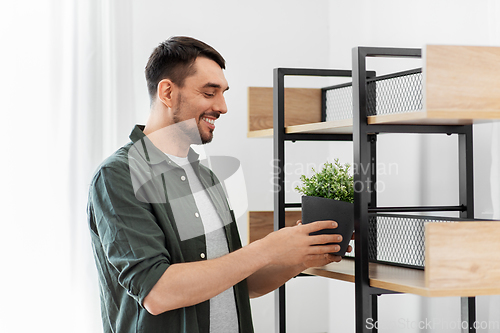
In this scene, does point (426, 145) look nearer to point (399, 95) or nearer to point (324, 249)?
point (399, 95)

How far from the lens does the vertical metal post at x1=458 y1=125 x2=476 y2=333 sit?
121 centimetres

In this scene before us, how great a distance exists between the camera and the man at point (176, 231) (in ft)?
3.22

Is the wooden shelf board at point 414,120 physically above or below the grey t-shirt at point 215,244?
above

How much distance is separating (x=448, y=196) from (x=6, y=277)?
1.39 meters

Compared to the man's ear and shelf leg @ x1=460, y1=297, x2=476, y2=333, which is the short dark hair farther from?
shelf leg @ x1=460, y1=297, x2=476, y2=333

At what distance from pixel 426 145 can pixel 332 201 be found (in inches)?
20.6

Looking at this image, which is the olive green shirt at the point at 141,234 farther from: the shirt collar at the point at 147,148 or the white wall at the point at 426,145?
the white wall at the point at 426,145

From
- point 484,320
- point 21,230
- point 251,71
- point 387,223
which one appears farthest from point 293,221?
point 21,230

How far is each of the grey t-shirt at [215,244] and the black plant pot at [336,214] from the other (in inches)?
8.7

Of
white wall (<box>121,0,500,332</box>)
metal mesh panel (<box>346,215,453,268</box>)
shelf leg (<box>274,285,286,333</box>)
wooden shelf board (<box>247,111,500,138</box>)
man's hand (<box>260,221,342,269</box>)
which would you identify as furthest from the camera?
white wall (<box>121,0,500,332</box>)

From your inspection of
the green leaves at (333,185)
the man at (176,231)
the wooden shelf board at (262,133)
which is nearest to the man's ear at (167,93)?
the man at (176,231)

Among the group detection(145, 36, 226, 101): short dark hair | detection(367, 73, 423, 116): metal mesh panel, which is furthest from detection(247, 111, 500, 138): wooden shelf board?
detection(145, 36, 226, 101): short dark hair

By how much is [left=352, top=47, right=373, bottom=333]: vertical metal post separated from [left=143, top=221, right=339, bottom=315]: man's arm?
7 cm

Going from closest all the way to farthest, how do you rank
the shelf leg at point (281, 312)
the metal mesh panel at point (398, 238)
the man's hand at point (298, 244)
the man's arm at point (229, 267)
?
the man's arm at point (229, 267) < the man's hand at point (298, 244) < the metal mesh panel at point (398, 238) < the shelf leg at point (281, 312)
